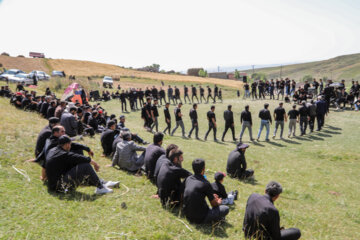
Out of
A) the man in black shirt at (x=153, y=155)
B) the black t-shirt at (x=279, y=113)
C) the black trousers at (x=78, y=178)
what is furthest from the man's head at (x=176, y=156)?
the black t-shirt at (x=279, y=113)

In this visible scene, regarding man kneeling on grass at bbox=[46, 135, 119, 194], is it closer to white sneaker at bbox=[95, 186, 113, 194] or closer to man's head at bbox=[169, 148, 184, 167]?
white sneaker at bbox=[95, 186, 113, 194]

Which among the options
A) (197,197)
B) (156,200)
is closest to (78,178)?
(156,200)

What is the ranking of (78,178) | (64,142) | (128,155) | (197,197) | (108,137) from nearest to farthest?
(197,197), (64,142), (78,178), (128,155), (108,137)

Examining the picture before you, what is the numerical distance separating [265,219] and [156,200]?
8.73ft

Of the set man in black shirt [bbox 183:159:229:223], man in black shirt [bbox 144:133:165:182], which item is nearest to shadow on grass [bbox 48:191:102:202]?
man in black shirt [bbox 144:133:165:182]

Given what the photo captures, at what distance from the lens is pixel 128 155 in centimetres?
746

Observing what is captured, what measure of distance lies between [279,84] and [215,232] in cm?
2504

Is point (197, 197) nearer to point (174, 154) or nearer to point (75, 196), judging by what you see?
point (174, 154)

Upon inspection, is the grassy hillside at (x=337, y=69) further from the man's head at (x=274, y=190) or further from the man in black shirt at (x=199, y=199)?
the man in black shirt at (x=199, y=199)

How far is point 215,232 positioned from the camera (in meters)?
4.69

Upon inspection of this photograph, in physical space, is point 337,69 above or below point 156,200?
above

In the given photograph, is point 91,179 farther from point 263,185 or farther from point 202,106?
point 202,106

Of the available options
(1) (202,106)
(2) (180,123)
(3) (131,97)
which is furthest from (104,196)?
(1) (202,106)

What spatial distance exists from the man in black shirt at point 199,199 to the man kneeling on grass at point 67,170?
2286 mm
